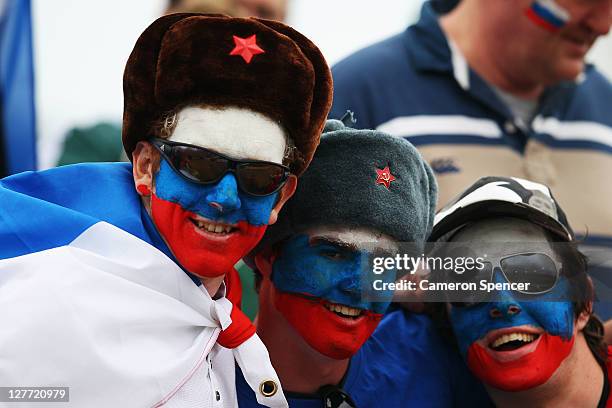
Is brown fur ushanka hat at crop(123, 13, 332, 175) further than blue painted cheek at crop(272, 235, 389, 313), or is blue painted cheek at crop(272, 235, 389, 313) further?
blue painted cheek at crop(272, 235, 389, 313)

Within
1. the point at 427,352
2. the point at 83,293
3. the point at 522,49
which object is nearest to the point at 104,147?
the point at 522,49

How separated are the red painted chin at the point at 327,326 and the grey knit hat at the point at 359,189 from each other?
8.0 inches

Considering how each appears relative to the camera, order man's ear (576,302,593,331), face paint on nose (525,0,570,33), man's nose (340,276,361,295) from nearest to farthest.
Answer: man's nose (340,276,361,295) < man's ear (576,302,593,331) < face paint on nose (525,0,570,33)

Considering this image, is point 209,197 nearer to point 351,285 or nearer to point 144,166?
point 144,166

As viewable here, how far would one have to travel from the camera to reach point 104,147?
4.92 metres

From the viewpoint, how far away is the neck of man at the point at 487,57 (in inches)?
163

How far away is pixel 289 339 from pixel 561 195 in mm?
1580

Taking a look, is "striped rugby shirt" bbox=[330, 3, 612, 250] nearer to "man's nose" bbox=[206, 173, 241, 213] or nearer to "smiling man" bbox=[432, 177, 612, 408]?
"smiling man" bbox=[432, 177, 612, 408]

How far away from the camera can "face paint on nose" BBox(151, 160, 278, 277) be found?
236 centimetres

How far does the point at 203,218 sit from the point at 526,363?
3.37ft

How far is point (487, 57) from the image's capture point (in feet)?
13.6

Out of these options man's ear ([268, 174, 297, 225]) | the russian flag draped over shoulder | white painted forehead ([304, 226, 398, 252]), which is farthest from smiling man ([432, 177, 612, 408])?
the russian flag draped over shoulder

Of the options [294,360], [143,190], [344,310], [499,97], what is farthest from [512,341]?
[499,97]

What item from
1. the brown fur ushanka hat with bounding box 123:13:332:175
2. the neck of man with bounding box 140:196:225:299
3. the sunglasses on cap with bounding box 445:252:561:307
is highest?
the brown fur ushanka hat with bounding box 123:13:332:175
